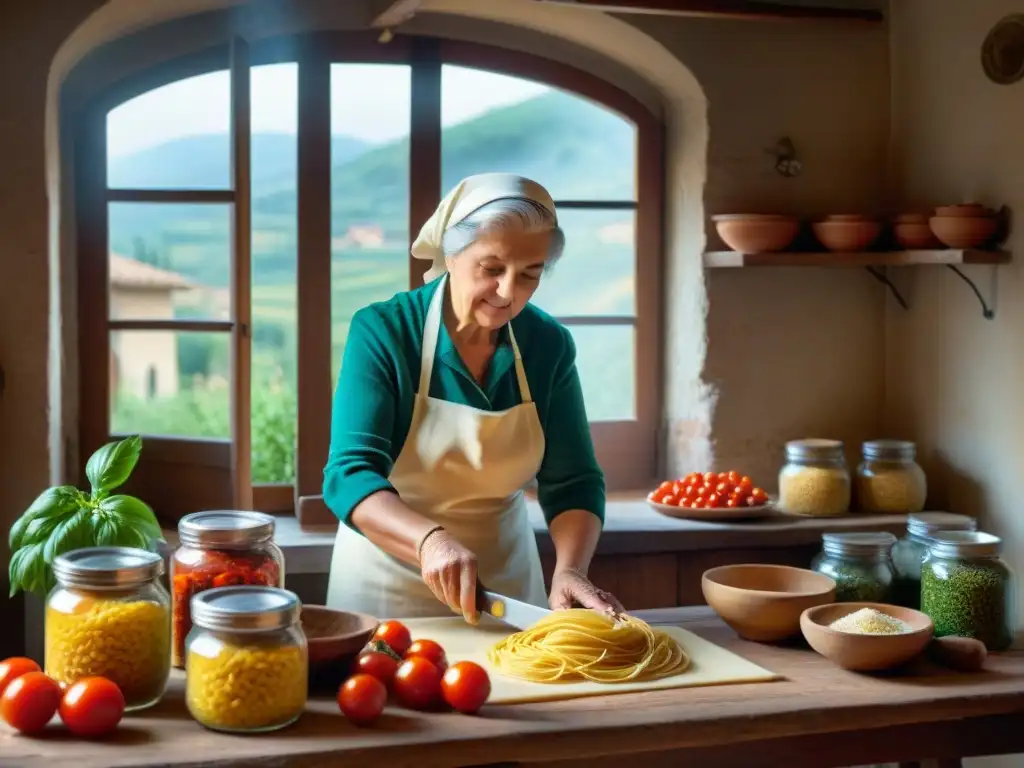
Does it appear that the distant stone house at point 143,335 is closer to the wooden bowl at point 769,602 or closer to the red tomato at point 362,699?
the wooden bowl at point 769,602

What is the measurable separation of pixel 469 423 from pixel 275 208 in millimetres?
1553

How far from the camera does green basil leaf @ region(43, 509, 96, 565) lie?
2355 mm

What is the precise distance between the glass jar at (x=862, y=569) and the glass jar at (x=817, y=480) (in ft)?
4.28

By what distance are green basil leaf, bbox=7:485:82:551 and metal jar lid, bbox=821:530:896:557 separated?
1461 mm

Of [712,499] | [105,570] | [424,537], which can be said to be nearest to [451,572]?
[424,537]

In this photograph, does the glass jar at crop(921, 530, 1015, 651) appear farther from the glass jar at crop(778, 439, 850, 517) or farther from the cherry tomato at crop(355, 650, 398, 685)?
the glass jar at crop(778, 439, 850, 517)

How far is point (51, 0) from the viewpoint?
3322mm

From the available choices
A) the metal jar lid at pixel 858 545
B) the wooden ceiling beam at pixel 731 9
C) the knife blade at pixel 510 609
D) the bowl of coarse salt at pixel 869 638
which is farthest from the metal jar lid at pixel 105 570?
the wooden ceiling beam at pixel 731 9

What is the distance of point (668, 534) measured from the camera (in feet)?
11.5

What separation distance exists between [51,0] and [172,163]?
573mm

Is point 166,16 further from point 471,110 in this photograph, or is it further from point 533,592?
point 533,592

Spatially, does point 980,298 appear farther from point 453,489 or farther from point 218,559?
point 218,559

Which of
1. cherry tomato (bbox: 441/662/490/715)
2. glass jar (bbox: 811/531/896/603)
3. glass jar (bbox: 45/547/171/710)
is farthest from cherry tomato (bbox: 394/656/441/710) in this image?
glass jar (bbox: 811/531/896/603)

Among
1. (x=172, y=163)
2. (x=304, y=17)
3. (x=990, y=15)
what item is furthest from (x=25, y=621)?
(x=990, y=15)
